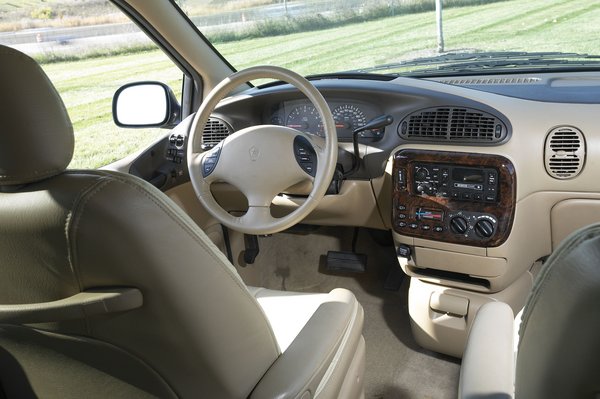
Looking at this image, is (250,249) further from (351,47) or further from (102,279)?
Answer: (102,279)

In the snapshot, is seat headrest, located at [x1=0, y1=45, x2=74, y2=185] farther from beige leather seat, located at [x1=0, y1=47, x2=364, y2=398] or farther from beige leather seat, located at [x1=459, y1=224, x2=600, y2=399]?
beige leather seat, located at [x1=459, y1=224, x2=600, y2=399]

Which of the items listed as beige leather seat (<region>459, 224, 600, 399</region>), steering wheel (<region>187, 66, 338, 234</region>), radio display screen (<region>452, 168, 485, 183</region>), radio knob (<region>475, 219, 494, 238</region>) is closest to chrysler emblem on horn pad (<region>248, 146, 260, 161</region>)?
steering wheel (<region>187, 66, 338, 234</region>)

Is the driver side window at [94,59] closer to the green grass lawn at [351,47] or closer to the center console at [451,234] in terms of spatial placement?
the green grass lawn at [351,47]

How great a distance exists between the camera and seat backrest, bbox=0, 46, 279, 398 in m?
0.91

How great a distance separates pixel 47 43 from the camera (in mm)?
2639

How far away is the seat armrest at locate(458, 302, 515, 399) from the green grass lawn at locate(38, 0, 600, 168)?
1.76 meters

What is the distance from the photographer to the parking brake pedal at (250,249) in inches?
116

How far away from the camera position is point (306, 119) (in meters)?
2.57

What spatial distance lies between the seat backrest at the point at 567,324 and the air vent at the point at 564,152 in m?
1.56

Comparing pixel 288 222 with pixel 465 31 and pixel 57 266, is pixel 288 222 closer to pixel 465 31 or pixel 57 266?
pixel 57 266

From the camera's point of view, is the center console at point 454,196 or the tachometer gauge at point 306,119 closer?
the center console at point 454,196

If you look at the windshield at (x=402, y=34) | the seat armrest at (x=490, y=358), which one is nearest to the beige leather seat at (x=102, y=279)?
the seat armrest at (x=490, y=358)

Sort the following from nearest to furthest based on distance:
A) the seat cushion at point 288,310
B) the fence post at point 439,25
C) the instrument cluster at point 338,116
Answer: the seat cushion at point 288,310
the instrument cluster at point 338,116
the fence post at point 439,25

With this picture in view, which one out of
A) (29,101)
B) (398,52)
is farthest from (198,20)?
(29,101)
